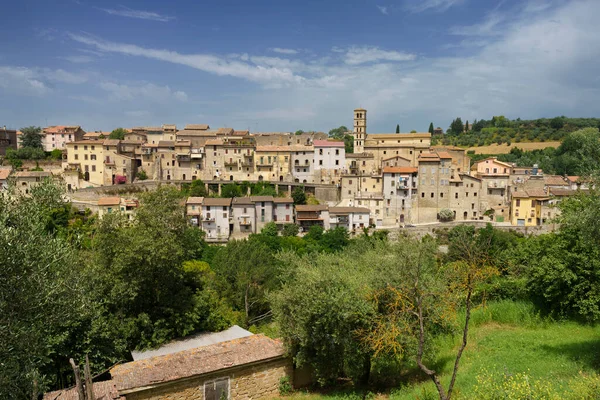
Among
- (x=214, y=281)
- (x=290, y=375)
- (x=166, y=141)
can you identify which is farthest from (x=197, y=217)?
(x=290, y=375)

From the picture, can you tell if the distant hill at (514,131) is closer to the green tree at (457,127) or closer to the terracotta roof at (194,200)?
the green tree at (457,127)

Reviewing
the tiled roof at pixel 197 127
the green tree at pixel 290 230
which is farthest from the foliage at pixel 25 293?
the tiled roof at pixel 197 127

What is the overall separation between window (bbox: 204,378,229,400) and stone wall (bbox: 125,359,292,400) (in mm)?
93

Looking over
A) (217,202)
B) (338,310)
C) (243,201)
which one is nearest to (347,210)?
(243,201)

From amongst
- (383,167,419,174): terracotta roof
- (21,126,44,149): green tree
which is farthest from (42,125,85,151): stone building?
(383,167,419,174): terracotta roof

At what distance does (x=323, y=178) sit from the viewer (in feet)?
202

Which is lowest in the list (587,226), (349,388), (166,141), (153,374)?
(349,388)

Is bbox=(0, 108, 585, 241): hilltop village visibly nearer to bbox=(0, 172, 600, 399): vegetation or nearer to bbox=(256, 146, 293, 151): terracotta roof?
bbox=(256, 146, 293, 151): terracotta roof

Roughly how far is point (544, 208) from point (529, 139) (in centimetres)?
6681

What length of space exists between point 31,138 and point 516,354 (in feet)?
266

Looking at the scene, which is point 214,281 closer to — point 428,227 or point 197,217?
point 197,217

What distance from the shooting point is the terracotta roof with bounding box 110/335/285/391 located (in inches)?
446

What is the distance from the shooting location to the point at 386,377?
517 inches

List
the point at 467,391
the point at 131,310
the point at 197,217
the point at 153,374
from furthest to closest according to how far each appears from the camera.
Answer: the point at 197,217 → the point at 131,310 → the point at 153,374 → the point at 467,391
